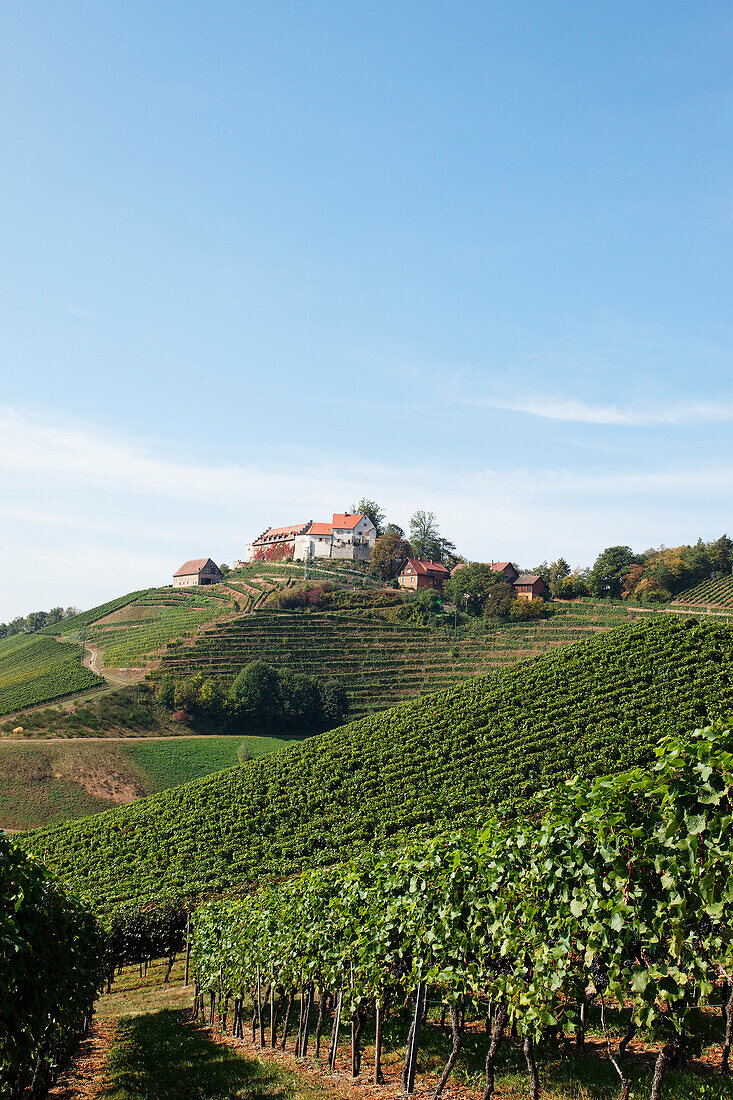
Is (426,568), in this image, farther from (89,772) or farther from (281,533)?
(89,772)

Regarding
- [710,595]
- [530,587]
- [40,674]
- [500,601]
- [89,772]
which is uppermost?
[530,587]

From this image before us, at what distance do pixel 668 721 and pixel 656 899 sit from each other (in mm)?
30588

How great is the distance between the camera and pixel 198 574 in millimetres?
126125

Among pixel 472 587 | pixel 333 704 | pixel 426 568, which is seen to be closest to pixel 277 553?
pixel 426 568

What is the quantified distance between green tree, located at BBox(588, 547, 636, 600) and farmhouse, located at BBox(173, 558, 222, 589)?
65.2m

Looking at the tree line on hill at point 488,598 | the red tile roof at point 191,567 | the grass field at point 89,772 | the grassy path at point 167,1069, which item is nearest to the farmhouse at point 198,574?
the red tile roof at point 191,567

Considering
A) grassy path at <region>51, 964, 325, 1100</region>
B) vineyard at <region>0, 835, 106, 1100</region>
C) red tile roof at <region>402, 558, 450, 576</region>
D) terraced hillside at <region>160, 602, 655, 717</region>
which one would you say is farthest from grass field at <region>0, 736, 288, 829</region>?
red tile roof at <region>402, 558, 450, 576</region>

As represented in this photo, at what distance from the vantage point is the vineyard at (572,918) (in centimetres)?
499

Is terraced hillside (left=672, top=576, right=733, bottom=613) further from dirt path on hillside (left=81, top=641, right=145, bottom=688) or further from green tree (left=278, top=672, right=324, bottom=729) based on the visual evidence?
dirt path on hillside (left=81, top=641, right=145, bottom=688)

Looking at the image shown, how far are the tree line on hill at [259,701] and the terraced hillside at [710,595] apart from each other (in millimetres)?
44573

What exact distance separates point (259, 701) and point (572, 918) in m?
75.9

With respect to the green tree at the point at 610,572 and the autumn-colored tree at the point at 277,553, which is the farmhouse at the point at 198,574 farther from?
the green tree at the point at 610,572

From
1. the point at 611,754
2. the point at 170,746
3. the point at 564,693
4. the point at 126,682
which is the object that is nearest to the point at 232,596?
the point at 126,682

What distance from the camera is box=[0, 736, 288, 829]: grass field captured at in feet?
184
